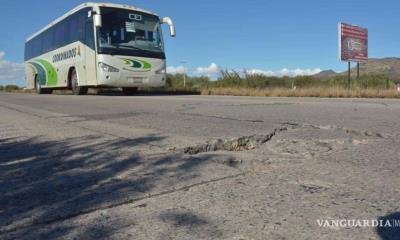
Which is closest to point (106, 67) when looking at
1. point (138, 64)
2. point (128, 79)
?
point (128, 79)

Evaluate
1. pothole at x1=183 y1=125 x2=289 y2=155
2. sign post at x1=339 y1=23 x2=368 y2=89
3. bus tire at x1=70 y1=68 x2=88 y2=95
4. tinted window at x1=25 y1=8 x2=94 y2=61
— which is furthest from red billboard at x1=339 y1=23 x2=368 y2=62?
pothole at x1=183 y1=125 x2=289 y2=155

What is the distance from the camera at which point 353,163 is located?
338cm

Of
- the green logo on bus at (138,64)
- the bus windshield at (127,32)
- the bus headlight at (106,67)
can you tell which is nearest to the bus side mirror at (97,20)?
the bus windshield at (127,32)

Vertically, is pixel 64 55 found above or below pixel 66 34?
below

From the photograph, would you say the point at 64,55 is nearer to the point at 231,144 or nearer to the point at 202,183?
the point at 231,144

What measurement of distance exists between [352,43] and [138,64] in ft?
50.8

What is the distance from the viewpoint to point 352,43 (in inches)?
1050

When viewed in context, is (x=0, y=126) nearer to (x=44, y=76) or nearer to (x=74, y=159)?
(x=74, y=159)

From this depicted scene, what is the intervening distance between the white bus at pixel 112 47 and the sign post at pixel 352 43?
12.8 m

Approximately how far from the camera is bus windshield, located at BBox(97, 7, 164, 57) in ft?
50.8

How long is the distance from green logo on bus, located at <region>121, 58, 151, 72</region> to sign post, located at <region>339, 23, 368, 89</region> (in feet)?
43.5

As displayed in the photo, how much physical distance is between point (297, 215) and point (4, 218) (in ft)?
4.98

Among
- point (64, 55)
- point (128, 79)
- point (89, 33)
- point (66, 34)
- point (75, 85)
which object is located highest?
point (66, 34)

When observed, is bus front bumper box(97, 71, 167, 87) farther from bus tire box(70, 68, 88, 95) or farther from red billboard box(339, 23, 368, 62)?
red billboard box(339, 23, 368, 62)
